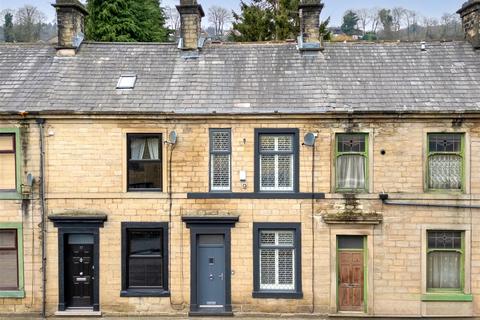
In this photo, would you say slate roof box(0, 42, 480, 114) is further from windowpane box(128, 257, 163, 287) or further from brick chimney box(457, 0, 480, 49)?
windowpane box(128, 257, 163, 287)

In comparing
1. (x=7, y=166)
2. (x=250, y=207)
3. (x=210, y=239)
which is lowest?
(x=210, y=239)

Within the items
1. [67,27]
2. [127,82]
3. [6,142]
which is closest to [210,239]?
[127,82]

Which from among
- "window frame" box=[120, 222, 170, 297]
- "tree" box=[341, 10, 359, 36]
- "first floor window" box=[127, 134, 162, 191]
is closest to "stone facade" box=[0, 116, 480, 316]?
"window frame" box=[120, 222, 170, 297]

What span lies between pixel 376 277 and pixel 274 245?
123 inches

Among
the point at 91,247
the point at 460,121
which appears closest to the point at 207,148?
the point at 91,247

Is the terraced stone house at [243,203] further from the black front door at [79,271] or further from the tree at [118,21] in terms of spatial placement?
the tree at [118,21]

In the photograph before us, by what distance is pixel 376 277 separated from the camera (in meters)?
14.1

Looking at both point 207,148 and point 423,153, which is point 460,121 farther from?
point 207,148

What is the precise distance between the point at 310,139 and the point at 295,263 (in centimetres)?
371

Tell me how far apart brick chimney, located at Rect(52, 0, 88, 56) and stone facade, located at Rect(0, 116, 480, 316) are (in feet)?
11.6

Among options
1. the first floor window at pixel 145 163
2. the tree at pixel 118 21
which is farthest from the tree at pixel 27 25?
the first floor window at pixel 145 163

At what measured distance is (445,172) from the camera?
14.1 metres

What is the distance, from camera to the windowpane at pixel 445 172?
14102 millimetres

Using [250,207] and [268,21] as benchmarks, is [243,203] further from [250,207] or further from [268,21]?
[268,21]
